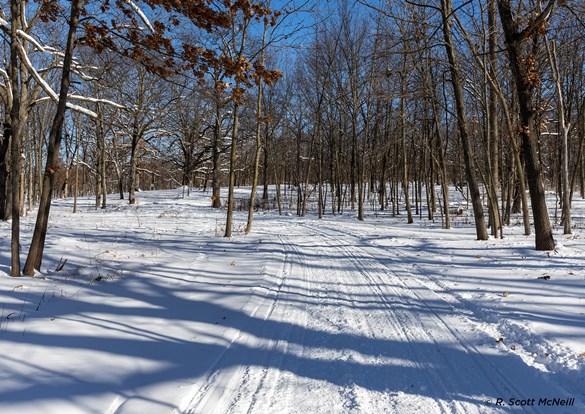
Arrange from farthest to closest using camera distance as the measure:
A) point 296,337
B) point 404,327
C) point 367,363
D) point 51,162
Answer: point 51,162
point 404,327
point 296,337
point 367,363

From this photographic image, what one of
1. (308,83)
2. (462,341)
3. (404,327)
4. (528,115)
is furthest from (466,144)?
(308,83)

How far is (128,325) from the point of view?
16.1ft

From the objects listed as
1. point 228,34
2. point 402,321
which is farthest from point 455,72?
point 402,321

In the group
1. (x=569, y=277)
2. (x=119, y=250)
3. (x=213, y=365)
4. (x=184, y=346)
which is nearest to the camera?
(x=213, y=365)

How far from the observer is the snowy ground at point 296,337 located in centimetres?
318

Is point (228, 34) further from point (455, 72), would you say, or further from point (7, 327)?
point (7, 327)

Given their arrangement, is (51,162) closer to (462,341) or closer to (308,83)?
(462,341)

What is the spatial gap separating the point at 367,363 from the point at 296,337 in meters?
1.01

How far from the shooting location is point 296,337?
4535 millimetres

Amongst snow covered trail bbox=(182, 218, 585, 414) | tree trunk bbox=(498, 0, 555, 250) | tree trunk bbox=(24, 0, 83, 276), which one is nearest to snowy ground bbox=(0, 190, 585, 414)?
snow covered trail bbox=(182, 218, 585, 414)

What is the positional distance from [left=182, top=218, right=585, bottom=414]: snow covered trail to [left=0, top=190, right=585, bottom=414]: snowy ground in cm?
2

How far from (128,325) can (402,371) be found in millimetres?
3386

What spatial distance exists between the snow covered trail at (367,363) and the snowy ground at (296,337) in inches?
0.6

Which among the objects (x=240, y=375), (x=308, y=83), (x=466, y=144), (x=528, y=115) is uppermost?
(x=308, y=83)
